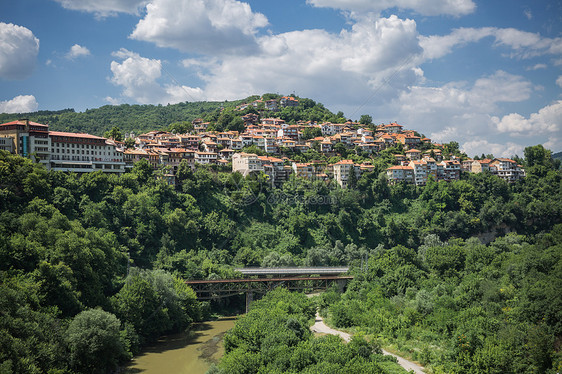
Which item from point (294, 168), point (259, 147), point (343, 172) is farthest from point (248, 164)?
point (343, 172)

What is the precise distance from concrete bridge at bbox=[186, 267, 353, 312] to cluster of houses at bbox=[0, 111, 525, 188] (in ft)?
70.8

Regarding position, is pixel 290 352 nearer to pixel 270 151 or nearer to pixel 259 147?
pixel 270 151

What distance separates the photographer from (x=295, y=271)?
49.4m

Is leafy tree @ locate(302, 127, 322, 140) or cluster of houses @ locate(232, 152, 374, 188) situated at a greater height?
leafy tree @ locate(302, 127, 322, 140)

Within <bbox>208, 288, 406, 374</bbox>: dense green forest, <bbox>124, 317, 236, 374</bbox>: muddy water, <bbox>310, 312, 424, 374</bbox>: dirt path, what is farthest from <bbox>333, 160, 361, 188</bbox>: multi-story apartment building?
<bbox>208, 288, 406, 374</bbox>: dense green forest

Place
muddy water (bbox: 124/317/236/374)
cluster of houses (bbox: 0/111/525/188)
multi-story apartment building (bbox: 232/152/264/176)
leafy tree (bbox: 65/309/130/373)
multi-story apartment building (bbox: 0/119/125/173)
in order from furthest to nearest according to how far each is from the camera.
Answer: multi-story apartment building (bbox: 232/152/264/176)
cluster of houses (bbox: 0/111/525/188)
multi-story apartment building (bbox: 0/119/125/173)
muddy water (bbox: 124/317/236/374)
leafy tree (bbox: 65/309/130/373)

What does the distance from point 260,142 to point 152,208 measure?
33978mm

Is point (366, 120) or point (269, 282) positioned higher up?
point (366, 120)

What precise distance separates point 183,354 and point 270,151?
5326 centimetres

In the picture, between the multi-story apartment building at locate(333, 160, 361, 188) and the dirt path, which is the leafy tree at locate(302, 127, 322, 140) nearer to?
the multi-story apartment building at locate(333, 160, 361, 188)

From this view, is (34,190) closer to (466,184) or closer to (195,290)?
(195,290)

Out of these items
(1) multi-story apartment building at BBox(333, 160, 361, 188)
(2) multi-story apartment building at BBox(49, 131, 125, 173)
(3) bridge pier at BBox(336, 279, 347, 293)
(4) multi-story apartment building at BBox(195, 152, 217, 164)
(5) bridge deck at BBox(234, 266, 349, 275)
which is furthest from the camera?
(1) multi-story apartment building at BBox(333, 160, 361, 188)

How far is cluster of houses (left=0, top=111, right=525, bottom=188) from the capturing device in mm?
54344

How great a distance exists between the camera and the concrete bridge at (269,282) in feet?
151
